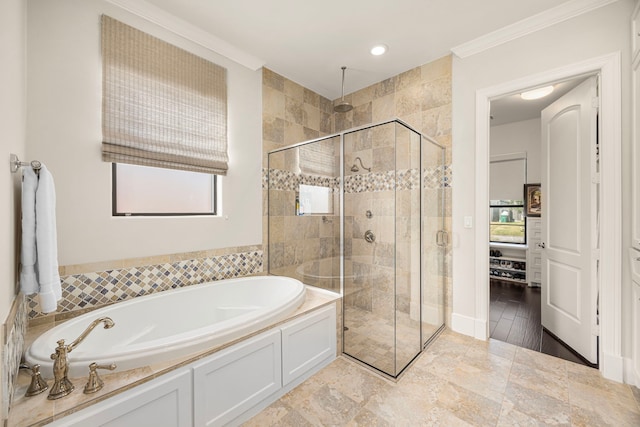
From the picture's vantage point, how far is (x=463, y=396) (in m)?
1.73

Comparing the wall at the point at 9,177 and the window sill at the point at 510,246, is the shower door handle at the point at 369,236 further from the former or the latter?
the window sill at the point at 510,246

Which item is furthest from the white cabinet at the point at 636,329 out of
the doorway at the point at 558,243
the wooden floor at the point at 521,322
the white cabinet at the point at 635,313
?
the wooden floor at the point at 521,322

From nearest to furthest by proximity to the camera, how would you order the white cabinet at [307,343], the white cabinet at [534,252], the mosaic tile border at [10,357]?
the mosaic tile border at [10,357], the white cabinet at [307,343], the white cabinet at [534,252]

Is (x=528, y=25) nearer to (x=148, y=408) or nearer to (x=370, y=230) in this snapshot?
(x=370, y=230)

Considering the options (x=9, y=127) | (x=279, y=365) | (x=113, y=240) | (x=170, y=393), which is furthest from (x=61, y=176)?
(x=279, y=365)

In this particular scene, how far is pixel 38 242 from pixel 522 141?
572 centimetres

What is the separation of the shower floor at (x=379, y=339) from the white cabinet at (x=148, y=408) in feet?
4.29

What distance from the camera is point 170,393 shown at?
1.26m

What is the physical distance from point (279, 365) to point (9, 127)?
1.83 metres

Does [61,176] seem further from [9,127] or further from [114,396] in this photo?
[114,396]

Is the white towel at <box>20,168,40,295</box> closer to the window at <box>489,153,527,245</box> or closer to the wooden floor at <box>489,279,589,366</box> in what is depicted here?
the wooden floor at <box>489,279,589,366</box>

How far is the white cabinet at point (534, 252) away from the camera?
4.23 m

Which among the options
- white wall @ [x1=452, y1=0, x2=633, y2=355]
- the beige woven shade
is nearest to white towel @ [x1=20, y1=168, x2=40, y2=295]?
the beige woven shade

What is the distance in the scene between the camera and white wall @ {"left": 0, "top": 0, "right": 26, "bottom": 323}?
3.41 feet
